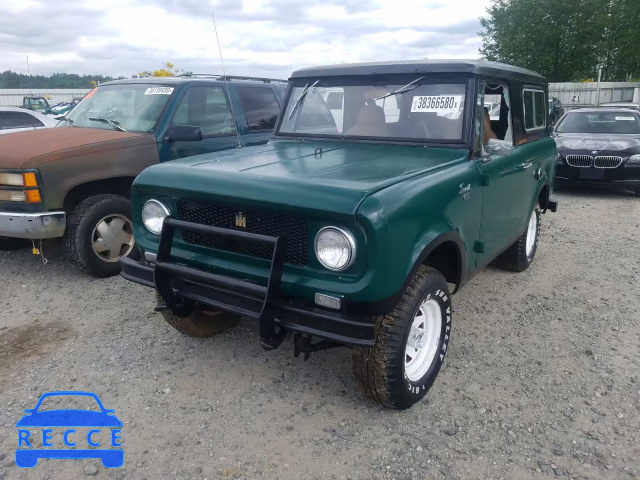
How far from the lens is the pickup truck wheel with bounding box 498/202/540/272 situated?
5.29 metres

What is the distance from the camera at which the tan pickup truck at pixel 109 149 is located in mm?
4688

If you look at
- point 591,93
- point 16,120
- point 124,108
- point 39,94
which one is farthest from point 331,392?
point 39,94

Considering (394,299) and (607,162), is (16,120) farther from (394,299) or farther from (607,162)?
(607,162)

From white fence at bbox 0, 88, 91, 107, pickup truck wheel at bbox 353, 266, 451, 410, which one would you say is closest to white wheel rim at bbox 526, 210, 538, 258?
pickup truck wheel at bbox 353, 266, 451, 410

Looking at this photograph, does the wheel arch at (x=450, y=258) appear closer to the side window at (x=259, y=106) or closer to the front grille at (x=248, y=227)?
the front grille at (x=248, y=227)

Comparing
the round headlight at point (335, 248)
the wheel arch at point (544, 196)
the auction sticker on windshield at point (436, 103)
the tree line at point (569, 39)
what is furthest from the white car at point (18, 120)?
the tree line at point (569, 39)

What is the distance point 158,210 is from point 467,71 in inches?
89.9

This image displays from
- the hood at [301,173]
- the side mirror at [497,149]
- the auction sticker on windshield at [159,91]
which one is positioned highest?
the auction sticker on windshield at [159,91]

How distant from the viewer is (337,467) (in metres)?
2.71

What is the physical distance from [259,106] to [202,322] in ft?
10.6

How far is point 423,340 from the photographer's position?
3.33 meters

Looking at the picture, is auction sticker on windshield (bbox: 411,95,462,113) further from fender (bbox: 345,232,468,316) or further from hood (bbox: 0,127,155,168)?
hood (bbox: 0,127,155,168)

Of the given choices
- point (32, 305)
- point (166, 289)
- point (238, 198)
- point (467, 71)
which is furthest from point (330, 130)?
point (32, 305)

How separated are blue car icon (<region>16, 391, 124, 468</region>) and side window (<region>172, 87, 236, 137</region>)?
325cm
